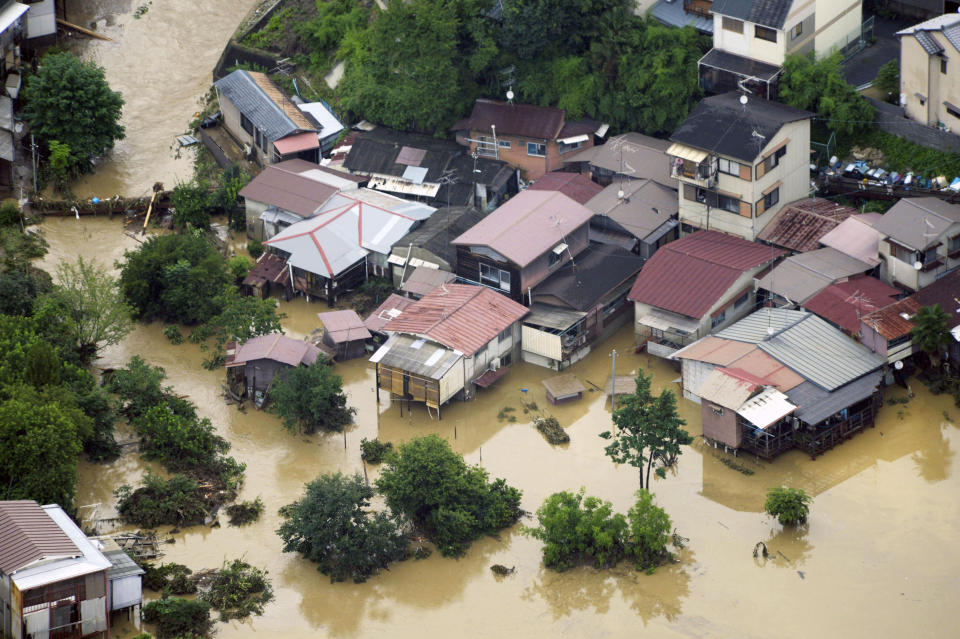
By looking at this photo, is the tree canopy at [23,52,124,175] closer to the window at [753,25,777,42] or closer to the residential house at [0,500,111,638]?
the residential house at [0,500,111,638]

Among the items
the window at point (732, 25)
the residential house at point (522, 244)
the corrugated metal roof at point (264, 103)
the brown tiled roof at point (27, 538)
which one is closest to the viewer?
the brown tiled roof at point (27, 538)


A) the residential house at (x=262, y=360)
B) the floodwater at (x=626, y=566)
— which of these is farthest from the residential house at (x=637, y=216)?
the residential house at (x=262, y=360)

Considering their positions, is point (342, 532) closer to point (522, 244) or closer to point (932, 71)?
point (522, 244)

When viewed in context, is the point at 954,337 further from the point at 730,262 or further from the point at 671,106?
the point at 671,106

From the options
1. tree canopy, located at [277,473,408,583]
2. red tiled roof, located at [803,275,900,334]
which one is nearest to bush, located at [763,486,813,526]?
red tiled roof, located at [803,275,900,334]

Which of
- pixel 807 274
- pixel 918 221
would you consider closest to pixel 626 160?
pixel 807 274

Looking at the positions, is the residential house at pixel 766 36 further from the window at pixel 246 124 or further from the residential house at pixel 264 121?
→ the window at pixel 246 124
